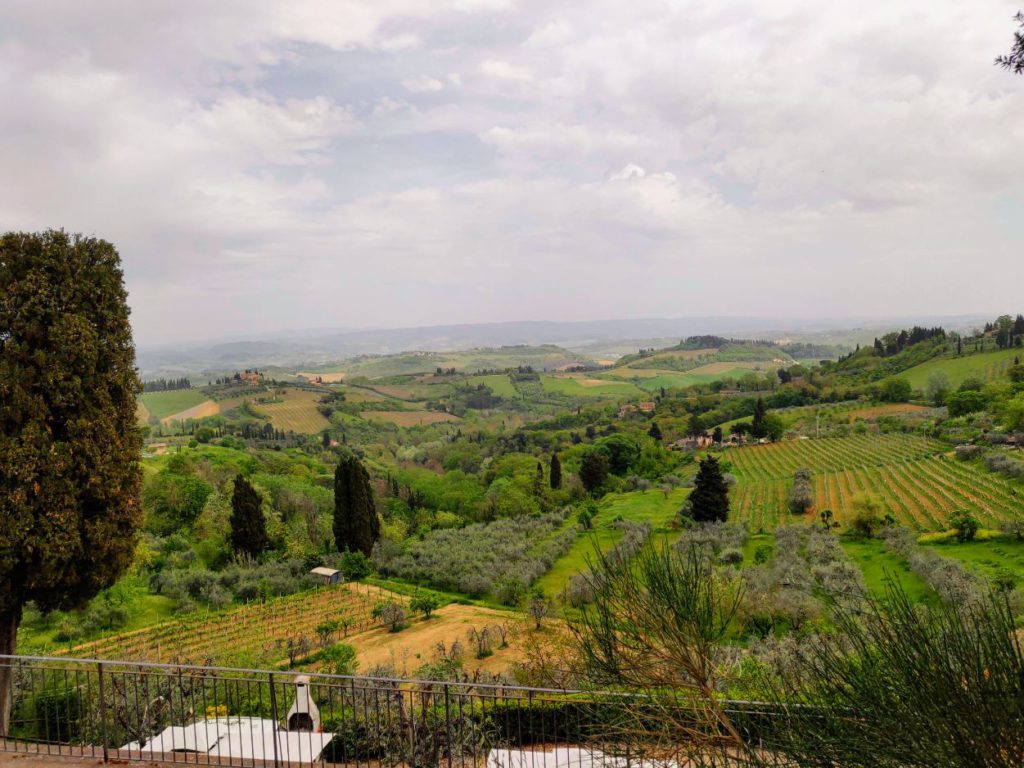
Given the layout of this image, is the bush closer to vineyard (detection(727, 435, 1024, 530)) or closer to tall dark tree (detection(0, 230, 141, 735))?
vineyard (detection(727, 435, 1024, 530))

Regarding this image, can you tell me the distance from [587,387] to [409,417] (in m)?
49.7

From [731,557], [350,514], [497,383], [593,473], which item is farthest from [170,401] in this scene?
[731,557]

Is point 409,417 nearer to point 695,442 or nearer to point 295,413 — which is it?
point 295,413

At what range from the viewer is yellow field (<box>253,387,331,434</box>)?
10050cm

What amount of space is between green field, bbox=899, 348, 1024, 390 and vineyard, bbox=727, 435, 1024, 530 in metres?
28.6

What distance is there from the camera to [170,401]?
122438 mm

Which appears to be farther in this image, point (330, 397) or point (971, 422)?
point (330, 397)

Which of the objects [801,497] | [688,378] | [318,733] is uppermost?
[318,733]

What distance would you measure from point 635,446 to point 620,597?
59.8m

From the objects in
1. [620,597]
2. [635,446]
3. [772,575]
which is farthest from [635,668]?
[635,446]

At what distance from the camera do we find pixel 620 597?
4062 mm

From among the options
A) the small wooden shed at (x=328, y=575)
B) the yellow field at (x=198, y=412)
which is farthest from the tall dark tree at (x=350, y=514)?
the yellow field at (x=198, y=412)

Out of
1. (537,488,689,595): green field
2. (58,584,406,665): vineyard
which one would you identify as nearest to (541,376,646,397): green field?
(537,488,689,595): green field

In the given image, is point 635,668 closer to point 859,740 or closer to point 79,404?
point 859,740
